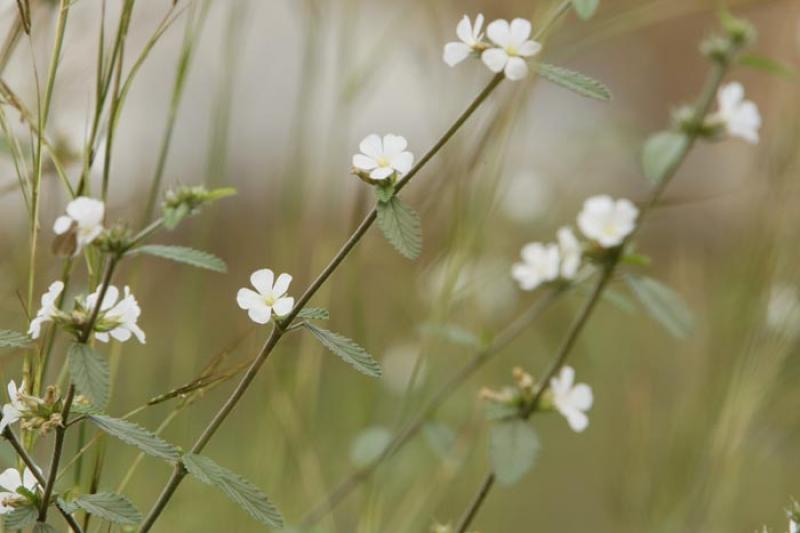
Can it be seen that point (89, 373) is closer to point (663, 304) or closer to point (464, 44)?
point (464, 44)

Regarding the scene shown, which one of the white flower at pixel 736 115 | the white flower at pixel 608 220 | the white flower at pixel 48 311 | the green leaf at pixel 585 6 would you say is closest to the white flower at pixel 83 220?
the white flower at pixel 48 311

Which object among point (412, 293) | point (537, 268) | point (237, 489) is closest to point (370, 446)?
point (537, 268)

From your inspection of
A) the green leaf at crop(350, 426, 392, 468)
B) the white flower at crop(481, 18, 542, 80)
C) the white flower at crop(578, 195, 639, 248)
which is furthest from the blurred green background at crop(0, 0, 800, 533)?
the white flower at crop(481, 18, 542, 80)

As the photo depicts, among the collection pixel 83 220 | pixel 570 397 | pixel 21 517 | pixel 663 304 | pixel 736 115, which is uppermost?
pixel 736 115

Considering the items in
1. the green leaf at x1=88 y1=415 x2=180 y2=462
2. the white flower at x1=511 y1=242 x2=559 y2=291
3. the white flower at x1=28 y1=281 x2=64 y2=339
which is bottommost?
the green leaf at x1=88 y1=415 x2=180 y2=462

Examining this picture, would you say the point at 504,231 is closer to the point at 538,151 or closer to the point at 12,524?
the point at 538,151

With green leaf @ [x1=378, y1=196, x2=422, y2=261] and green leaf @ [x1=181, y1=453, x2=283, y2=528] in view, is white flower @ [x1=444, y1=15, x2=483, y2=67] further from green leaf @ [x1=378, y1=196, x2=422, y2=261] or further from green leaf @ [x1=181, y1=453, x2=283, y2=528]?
green leaf @ [x1=181, y1=453, x2=283, y2=528]

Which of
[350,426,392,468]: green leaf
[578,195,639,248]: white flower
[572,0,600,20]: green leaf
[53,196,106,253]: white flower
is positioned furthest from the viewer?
[350,426,392,468]: green leaf
